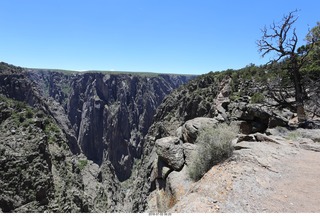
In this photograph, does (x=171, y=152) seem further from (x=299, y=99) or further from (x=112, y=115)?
(x=112, y=115)

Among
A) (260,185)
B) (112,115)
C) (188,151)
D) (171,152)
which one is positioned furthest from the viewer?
(112,115)

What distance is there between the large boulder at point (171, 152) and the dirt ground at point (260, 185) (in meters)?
5.15

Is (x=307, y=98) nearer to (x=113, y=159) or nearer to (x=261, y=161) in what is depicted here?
(x=261, y=161)

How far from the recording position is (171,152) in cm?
1620

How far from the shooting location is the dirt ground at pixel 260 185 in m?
6.53

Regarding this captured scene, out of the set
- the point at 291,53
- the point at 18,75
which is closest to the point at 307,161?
the point at 291,53

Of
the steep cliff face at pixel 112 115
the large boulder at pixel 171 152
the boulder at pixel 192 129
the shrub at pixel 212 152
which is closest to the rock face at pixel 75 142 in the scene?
the steep cliff face at pixel 112 115

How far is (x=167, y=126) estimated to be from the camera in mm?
70000

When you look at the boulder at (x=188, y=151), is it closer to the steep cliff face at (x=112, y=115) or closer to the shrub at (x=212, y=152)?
the shrub at (x=212, y=152)

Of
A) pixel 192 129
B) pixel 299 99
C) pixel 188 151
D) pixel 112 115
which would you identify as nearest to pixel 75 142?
pixel 112 115

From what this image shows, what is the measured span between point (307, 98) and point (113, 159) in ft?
484

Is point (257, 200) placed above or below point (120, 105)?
above

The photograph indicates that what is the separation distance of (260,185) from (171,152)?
892 cm

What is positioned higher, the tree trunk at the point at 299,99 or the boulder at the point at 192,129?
the tree trunk at the point at 299,99
